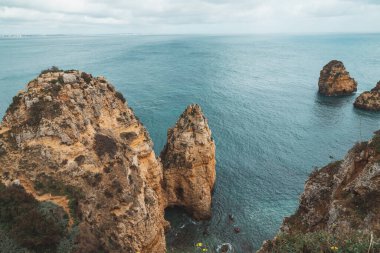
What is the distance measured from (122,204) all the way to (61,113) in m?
12.5

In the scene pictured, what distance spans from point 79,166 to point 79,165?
0.13 meters

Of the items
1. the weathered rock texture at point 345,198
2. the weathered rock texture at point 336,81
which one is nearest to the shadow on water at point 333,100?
the weathered rock texture at point 336,81

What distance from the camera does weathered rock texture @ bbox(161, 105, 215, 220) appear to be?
46906 mm

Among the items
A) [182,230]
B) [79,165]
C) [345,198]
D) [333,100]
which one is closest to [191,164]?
[182,230]

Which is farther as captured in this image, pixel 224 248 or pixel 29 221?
pixel 224 248

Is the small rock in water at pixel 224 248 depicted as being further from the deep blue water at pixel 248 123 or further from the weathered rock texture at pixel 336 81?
the weathered rock texture at pixel 336 81

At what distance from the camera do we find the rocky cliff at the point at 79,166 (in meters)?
27.8

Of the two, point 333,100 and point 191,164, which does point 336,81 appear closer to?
point 333,100

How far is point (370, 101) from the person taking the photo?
92.8 m

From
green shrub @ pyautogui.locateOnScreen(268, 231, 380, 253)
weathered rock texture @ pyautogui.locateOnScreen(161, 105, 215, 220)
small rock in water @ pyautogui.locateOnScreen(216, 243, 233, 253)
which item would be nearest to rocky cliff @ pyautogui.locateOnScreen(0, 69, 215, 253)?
small rock in water @ pyautogui.locateOnScreen(216, 243, 233, 253)

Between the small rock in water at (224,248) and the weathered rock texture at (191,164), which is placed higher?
the weathered rock texture at (191,164)

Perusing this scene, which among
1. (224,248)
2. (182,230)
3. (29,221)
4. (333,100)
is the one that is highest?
(333,100)

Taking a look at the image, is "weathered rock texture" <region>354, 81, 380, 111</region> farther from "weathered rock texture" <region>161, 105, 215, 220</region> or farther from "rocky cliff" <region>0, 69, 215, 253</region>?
"rocky cliff" <region>0, 69, 215, 253</region>

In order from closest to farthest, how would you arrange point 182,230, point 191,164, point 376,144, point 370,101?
1. point 376,144
2. point 182,230
3. point 191,164
4. point 370,101
